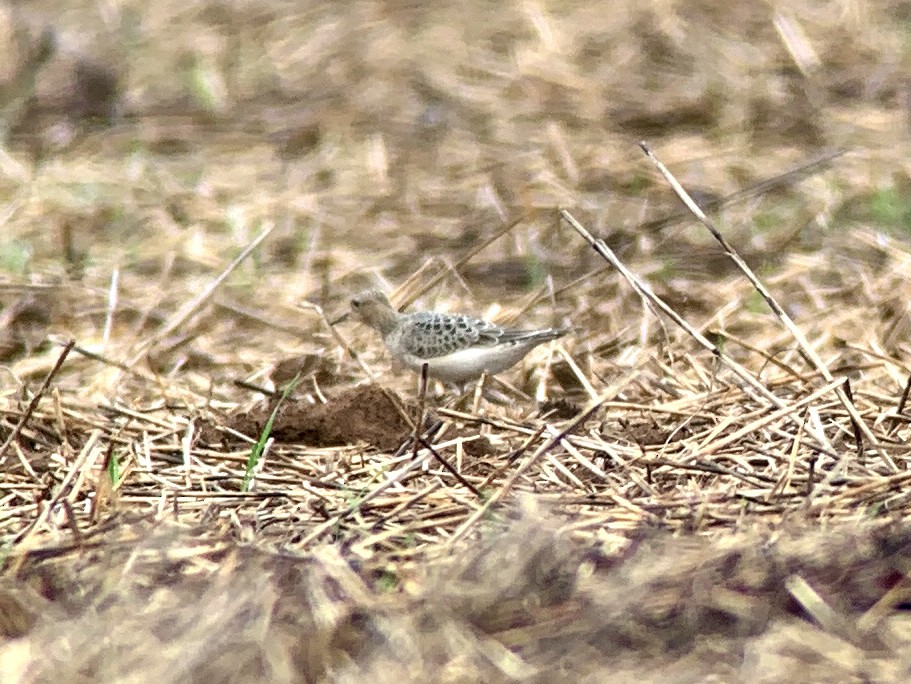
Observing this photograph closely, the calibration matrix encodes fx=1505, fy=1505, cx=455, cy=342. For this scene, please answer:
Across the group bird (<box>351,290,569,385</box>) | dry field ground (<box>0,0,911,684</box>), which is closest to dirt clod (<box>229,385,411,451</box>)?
dry field ground (<box>0,0,911,684</box>)

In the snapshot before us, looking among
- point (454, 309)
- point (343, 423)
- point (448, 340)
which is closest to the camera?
point (343, 423)

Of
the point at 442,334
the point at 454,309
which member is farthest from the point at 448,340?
the point at 454,309

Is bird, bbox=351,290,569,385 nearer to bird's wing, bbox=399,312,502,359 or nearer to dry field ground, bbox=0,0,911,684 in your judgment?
bird's wing, bbox=399,312,502,359

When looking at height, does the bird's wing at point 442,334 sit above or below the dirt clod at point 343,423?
below

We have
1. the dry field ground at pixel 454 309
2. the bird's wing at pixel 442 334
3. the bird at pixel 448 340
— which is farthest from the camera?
the bird's wing at pixel 442 334

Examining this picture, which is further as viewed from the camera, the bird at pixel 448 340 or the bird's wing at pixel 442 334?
the bird's wing at pixel 442 334

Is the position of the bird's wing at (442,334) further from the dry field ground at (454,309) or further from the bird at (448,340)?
the dry field ground at (454,309)

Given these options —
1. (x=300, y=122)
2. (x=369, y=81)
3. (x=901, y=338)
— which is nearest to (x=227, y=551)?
(x=901, y=338)

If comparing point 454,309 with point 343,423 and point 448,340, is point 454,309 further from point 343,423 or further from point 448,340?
point 343,423

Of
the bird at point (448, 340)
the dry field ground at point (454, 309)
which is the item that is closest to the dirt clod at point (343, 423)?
the dry field ground at point (454, 309)
